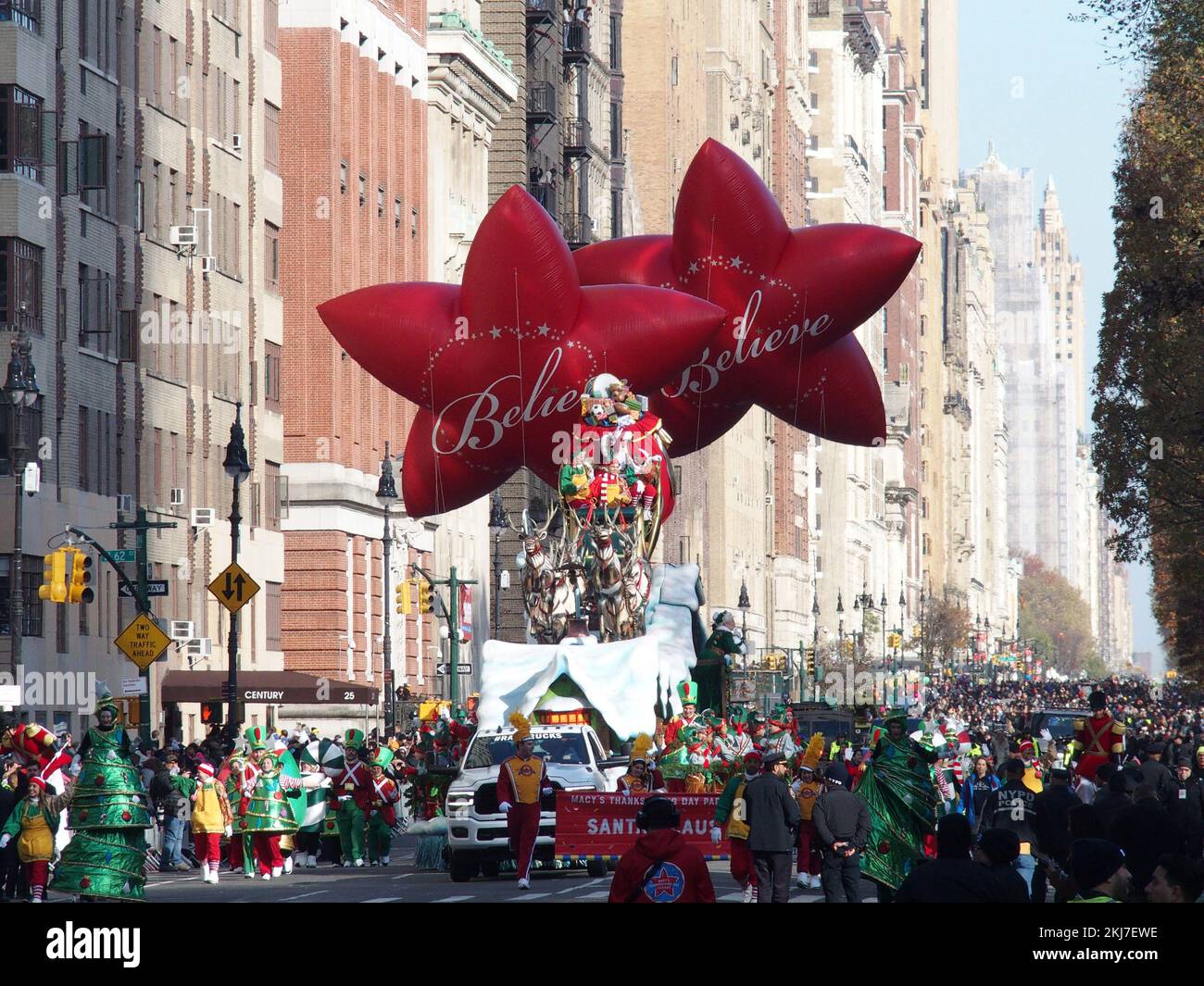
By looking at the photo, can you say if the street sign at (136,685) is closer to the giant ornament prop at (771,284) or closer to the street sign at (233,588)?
the street sign at (233,588)

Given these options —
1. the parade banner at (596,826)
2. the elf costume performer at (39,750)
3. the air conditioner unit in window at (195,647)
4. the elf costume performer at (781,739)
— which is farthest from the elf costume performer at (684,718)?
the air conditioner unit in window at (195,647)

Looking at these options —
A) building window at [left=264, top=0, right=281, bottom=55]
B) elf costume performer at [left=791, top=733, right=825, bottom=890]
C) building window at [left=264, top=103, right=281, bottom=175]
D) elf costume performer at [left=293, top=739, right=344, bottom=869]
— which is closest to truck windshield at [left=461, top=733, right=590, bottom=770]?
elf costume performer at [left=293, top=739, right=344, bottom=869]

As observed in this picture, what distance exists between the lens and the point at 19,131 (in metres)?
44.7

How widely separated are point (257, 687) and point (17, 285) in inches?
342

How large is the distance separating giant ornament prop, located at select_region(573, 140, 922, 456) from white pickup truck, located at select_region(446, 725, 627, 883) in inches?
460

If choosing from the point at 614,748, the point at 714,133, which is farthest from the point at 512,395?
the point at 714,133

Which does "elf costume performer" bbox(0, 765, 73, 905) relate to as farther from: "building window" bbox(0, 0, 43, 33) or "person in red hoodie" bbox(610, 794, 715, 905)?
"building window" bbox(0, 0, 43, 33)

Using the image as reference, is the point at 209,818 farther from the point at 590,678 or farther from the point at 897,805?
the point at 897,805

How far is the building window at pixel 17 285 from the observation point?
4428 centimetres

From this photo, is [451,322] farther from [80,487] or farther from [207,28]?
[207,28]

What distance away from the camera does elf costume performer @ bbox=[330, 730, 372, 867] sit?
3141 centimetres

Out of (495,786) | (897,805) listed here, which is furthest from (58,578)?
(897,805)

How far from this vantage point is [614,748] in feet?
116
